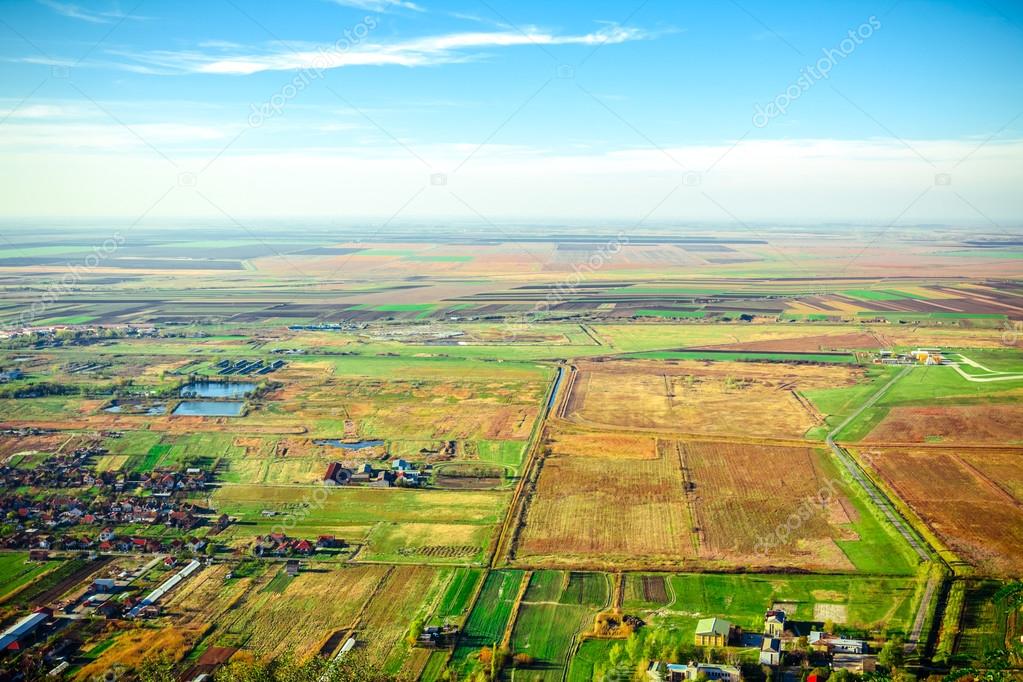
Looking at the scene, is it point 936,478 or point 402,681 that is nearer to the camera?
point 402,681

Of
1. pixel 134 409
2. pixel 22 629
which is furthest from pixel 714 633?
pixel 134 409

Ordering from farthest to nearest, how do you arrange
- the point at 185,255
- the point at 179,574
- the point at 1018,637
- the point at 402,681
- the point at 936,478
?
the point at 185,255
the point at 936,478
the point at 179,574
the point at 1018,637
the point at 402,681

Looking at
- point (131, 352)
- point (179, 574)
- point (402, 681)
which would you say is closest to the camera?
point (402, 681)

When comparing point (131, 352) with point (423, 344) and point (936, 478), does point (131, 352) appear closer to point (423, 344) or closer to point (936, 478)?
point (423, 344)

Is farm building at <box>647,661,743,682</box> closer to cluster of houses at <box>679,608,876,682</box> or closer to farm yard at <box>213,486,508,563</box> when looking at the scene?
cluster of houses at <box>679,608,876,682</box>

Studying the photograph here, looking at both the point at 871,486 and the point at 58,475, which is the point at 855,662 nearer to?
the point at 871,486

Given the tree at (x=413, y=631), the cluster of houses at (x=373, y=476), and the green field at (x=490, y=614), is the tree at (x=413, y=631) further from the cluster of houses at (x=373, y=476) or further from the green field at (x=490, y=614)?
the cluster of houses at (x=373, y=476)

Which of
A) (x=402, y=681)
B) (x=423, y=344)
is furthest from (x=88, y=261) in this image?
(x=402, y=681)
